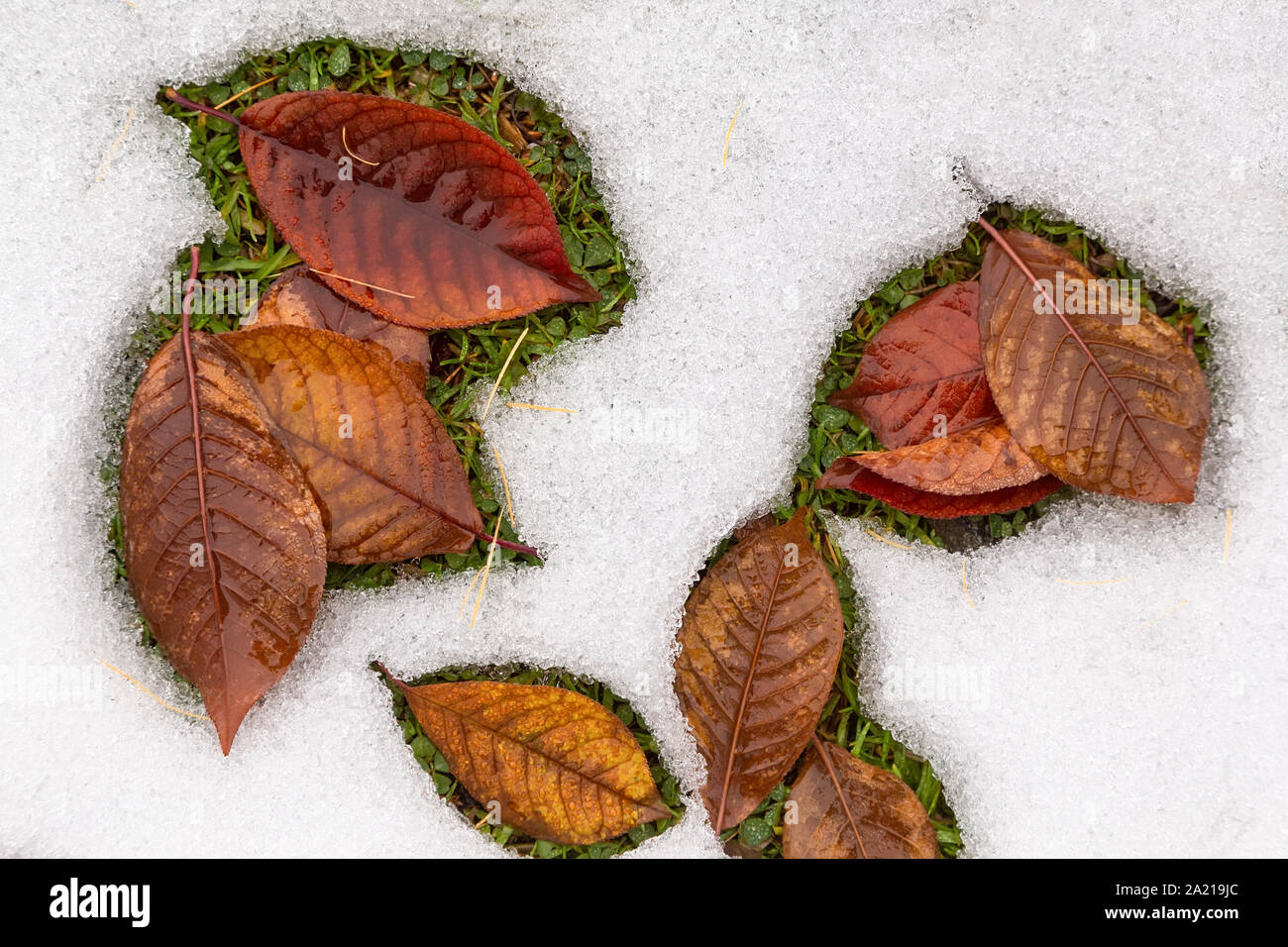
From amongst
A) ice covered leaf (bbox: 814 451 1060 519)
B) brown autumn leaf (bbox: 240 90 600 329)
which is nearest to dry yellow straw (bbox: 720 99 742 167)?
brown autumn leaf (bbox: 240 90 600 329)

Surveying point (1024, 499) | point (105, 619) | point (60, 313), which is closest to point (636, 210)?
point (1024, 499)

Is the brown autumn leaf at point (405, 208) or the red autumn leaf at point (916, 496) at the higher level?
the brown autumn leaf at point (405, 208)

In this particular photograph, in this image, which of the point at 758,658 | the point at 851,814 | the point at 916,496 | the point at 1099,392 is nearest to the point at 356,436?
the point at 758,658

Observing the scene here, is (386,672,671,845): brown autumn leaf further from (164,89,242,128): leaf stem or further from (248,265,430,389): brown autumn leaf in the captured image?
(164,89,242,128): leaf stem

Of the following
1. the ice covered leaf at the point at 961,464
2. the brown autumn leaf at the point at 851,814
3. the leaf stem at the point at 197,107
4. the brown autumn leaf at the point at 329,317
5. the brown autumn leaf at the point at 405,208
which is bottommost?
the brown autumn leaf at the point at 851,814

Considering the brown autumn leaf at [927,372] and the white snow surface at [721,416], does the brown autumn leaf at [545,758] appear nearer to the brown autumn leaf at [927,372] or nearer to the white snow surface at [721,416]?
the white snow surface at [721,416]

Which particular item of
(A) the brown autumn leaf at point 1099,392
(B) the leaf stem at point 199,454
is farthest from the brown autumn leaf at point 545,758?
(A) the brown autumn leaf at point 1099,392

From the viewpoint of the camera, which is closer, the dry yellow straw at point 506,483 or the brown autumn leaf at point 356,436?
the brown autumn leaf at point 356,436
